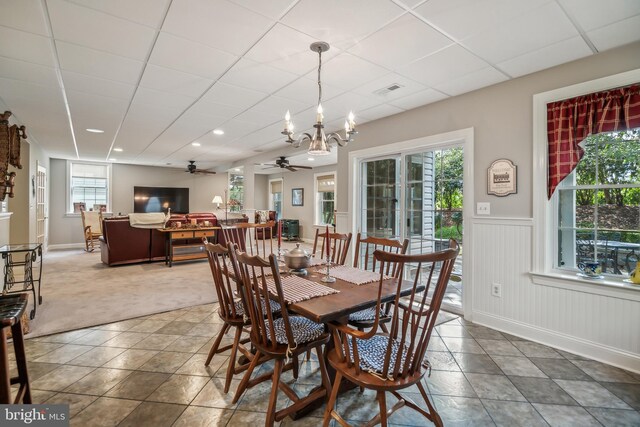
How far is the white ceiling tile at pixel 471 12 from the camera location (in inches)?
71.2

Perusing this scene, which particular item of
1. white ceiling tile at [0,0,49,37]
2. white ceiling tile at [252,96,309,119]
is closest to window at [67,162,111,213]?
white ceiling tile at [252,96,309,119]

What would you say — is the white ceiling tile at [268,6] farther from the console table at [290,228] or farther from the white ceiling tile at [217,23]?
the console table at [290,228]

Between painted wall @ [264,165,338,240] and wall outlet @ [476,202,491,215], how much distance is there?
20.5 feet

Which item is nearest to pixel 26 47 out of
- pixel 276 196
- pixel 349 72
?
pixel 349 72

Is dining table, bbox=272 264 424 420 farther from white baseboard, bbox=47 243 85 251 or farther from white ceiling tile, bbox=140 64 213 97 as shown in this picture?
white baseboard, bbox=47 243 85 251

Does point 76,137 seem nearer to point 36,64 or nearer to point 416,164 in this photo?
point 36,64

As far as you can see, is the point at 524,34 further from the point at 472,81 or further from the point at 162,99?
the point at 162,99

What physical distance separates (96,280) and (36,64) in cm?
338

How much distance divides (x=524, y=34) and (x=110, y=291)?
5.37m

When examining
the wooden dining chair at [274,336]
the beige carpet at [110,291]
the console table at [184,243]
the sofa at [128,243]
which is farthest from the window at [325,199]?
the wooden dining chair at [274,336]

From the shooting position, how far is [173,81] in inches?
116

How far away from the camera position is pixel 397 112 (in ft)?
12.5

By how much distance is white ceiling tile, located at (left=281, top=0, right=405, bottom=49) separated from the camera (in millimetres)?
1826

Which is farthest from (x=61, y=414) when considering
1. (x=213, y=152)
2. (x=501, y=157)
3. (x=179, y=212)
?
(x=179, y=212)
